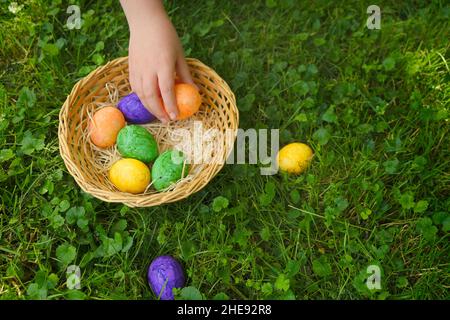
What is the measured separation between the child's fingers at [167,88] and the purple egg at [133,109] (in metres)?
0.17

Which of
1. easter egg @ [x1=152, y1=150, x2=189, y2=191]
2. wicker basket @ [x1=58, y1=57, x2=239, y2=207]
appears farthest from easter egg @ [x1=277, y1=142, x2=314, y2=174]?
easter egg @ [x1=152, y1=150, x2=189, y2=191]

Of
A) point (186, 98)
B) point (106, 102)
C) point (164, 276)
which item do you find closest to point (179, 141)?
point (186, 98)

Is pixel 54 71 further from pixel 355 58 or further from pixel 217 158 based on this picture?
pixel 355 58

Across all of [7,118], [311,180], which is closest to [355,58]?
[311,180]

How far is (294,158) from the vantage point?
1.93m

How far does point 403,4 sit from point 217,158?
135 centimetres

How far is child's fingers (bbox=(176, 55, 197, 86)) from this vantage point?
1.87m

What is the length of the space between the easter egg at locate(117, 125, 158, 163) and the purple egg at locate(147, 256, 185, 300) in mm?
389

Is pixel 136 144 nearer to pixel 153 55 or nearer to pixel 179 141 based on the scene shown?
pixel 179 141

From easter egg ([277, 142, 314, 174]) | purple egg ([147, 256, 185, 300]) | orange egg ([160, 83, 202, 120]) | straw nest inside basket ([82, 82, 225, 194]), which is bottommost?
purple egg ([147, 256, 185, 300])

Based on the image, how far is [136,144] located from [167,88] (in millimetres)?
245

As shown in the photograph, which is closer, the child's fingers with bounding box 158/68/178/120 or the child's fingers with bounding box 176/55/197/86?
the child's fingers with bounding box 158/68/178/120

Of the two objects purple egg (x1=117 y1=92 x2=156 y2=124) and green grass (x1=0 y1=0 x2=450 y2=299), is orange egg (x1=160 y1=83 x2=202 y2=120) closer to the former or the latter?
purple egg (x1=117 y1=92 x2=156 y2=124)

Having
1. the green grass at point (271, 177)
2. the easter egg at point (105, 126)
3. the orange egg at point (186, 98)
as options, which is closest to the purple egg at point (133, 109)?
the easter egg at point (105, 126)
